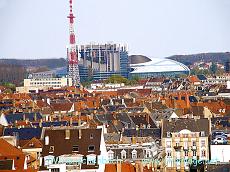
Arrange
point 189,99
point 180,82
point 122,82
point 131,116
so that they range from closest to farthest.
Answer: point 131,116 → point 189,99 → point 180,82 → point 122,82

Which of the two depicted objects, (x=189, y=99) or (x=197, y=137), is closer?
(x=197, y=137)

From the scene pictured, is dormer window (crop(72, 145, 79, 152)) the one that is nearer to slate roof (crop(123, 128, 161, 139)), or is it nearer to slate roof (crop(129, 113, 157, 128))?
slate roof (crop(123, 128, 161, 139))

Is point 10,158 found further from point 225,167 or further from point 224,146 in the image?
point 224,146

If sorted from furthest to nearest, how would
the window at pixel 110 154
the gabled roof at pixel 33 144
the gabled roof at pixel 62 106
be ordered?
1. the gabled roof at pixel 62 106
2. the window at pixel 110 154
3. the gabled roof at pixel 33 144

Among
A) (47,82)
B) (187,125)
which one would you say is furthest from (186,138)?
(47,82)

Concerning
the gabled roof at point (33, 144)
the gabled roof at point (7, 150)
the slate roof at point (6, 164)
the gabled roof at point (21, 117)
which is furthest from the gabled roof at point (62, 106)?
the slate roof at point (6, 164)

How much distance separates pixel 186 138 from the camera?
65000mm

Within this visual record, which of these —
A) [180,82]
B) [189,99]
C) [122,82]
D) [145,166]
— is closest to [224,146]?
[145,166]

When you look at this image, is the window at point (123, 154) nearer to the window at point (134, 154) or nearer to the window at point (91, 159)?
the window at point (134, 154)

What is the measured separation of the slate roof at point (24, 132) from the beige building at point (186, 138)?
7011mm

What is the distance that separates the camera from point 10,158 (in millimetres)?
44281

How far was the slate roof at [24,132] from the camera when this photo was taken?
60250 mm

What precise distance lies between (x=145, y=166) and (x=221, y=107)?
52.7 metres

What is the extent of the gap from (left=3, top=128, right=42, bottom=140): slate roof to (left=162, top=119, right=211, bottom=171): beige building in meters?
7.01
